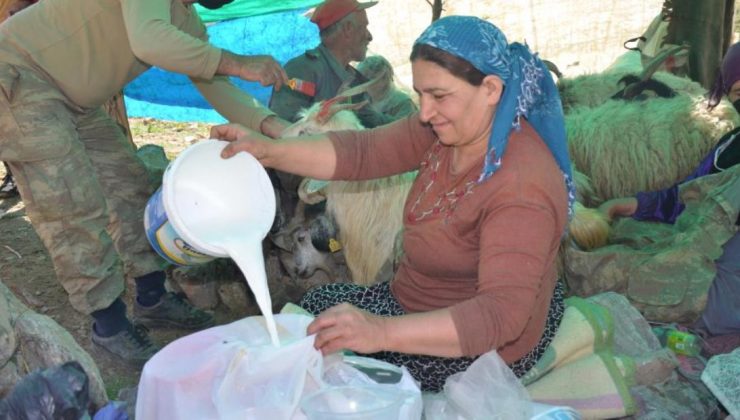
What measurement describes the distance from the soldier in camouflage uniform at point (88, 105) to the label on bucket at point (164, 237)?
0.88m

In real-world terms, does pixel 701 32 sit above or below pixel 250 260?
below

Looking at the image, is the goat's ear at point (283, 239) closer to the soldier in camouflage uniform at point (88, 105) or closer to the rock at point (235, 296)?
the rock at point (235, 296)

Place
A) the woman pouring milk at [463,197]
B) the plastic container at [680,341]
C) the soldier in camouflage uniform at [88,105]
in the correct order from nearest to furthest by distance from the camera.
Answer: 1. the woman pouring milk at [463,197]
2. the plastic container at [680,341]
3. the soldier in camouflage uniform at [88,105]

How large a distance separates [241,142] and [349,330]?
76 cm

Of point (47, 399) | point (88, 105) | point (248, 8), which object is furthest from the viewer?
point (248, 8)

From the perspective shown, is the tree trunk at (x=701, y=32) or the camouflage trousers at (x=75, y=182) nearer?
the camouflage trousers at (x=75, y=182)

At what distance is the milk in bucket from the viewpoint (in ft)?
6.68

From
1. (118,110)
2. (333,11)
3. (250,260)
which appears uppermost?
(250,260)

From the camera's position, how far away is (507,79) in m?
2.10

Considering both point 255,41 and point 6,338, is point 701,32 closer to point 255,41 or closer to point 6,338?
point 255,41

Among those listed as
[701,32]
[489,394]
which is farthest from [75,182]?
[701,32]

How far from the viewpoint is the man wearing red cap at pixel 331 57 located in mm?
4633

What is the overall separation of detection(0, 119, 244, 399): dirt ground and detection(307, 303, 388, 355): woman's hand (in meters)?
1.98

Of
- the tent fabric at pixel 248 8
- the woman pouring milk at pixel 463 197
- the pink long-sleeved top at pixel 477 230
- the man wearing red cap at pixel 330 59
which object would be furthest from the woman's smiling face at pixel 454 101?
the tent fabric at pixel 248 8
